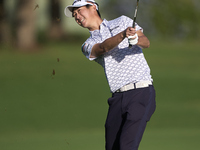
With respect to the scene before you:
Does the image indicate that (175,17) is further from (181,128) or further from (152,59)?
(181,128)

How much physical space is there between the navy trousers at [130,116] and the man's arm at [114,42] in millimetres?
406

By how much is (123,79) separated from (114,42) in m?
0.40

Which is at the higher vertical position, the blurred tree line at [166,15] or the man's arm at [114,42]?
the man's arm at [114,42]

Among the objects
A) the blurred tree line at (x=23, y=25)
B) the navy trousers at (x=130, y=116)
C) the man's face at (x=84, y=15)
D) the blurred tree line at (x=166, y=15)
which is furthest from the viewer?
the blurred tree line at (x=166, y=15)

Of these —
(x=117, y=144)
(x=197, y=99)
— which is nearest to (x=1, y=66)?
(x=197, y=99)

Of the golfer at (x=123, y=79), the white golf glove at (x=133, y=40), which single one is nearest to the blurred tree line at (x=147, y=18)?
the golfer at (x=123, y=79)

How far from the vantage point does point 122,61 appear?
5.11m

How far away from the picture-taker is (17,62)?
896 inches

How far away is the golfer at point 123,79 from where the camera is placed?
5.04m

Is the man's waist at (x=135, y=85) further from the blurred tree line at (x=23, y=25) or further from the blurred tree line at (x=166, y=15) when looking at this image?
the blurred tree line at (x=166, y=15)

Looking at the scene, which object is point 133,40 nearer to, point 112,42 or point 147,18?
point 112,42

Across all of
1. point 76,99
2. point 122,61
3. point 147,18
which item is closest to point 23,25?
point 76,99

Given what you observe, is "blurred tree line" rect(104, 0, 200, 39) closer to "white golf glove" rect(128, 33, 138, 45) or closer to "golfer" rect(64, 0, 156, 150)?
"golfer" rect(64, 0, 156, 150)

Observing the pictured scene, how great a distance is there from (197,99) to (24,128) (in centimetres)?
625
